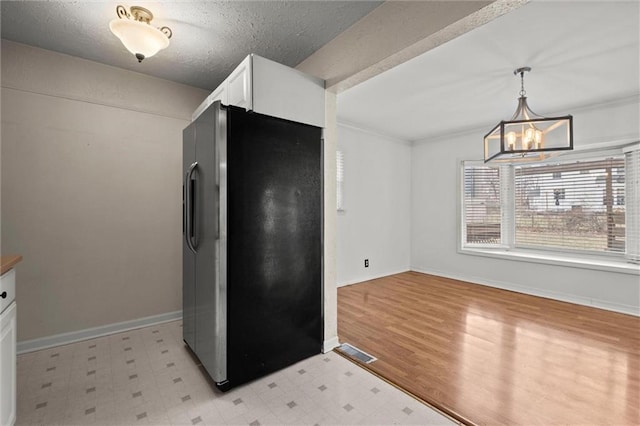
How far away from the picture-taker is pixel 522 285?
4328mm

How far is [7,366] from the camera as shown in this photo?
4.79 feet

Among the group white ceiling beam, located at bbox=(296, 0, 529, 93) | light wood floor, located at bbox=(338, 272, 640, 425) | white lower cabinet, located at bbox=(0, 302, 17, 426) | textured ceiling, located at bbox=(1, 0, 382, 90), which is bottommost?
light wood floor, located at bbox=(338, 272, 640, 425)

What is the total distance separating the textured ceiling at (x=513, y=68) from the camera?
6.89 ft

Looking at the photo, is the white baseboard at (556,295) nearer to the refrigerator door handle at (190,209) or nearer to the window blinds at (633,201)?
the window blinds at (633,201)

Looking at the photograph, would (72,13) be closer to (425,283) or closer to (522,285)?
(425,283)

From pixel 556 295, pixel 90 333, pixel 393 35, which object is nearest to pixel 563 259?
pixel 556 295

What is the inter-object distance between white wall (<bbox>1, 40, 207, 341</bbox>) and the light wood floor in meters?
2.23

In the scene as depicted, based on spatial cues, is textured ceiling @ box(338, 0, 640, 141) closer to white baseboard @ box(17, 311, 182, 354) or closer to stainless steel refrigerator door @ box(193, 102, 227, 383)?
stainless steel refrigerator door @ box(193, 102, 227, 383)

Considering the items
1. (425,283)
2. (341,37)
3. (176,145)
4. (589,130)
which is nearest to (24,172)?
(176,145)

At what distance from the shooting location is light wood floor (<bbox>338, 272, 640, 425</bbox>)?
71.4 inches

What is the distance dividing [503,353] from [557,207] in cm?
→ 287

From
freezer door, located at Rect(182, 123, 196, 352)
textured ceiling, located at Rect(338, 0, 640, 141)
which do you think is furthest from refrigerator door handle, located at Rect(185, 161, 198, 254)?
textured ceiling, located at Rect(338, 0, 640, 141)

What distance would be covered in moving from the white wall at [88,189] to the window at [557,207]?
458cm

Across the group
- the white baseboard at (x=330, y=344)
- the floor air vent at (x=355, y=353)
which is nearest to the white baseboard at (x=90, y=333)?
the white baseboard at (x=330, y=344)
